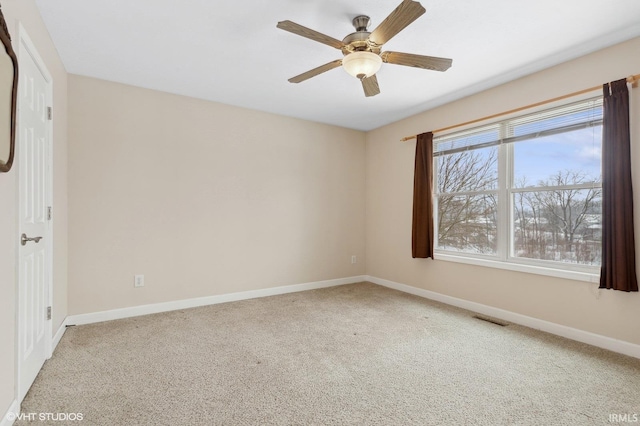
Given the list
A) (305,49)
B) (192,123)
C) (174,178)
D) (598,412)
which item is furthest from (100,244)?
(598,412)

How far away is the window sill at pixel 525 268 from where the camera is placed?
268 cm

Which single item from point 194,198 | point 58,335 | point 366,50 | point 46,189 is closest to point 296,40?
point 366,50

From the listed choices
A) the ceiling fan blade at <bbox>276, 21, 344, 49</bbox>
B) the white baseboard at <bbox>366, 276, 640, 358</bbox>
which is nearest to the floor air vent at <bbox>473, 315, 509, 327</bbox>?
the white baseboard at <bbox>366, 276, 640, 358</bbox>

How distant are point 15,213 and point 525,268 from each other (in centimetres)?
398

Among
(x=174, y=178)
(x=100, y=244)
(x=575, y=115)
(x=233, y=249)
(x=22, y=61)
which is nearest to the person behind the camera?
(x=22, y=61)

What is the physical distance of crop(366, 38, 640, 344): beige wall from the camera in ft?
8.23

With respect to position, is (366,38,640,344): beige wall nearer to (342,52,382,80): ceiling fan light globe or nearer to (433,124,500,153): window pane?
(433,124,500,153): window pane

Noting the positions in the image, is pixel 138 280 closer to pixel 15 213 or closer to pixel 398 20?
pixel 15 213

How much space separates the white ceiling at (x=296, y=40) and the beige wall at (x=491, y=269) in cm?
15

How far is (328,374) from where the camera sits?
7.02 feet

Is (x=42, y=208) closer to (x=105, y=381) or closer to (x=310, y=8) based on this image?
(x=105, y=381)

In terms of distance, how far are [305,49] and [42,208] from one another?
7.66 feet

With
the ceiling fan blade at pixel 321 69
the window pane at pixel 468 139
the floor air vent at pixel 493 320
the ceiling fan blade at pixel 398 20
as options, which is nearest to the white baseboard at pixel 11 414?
the ceiling fan blade at pixel 321 69

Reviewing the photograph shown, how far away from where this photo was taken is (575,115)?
9.25 feet
